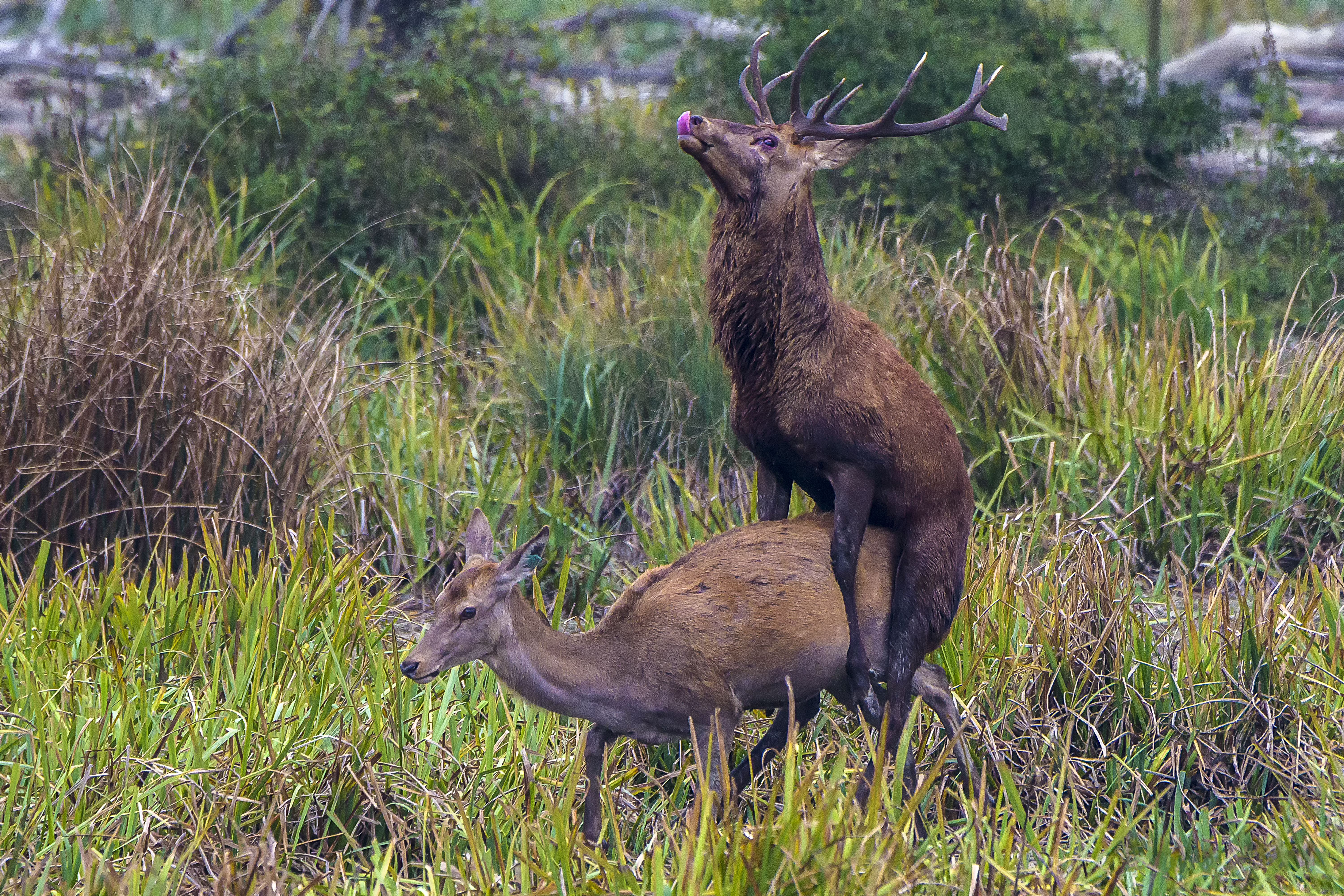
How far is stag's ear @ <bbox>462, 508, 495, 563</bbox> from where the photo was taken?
13.7 ft

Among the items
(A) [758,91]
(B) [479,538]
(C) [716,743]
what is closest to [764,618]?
(C) [716,743]

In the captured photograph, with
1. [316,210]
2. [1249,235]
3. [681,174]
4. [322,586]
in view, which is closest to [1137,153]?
[1249,235]

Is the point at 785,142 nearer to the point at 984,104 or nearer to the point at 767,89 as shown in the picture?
the point at 767,89

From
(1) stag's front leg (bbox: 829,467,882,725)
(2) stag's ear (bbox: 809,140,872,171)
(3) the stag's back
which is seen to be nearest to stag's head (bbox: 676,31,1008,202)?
(2) stag's ear (bbox: 809,140,872,171)

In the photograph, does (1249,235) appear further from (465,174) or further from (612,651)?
(612,651)

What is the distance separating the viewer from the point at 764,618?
3.92 meters

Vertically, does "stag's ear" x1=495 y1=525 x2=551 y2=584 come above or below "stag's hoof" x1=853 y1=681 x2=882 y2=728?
above

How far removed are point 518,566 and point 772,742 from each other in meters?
0.93

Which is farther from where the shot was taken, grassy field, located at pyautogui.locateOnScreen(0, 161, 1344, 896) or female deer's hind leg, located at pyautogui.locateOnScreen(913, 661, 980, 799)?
female deer's hind leg, located at pyautogui.locateOnScreen(913, 661, 980, 799)

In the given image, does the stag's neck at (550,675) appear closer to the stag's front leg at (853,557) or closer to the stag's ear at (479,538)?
the stag's ear at (479,538)

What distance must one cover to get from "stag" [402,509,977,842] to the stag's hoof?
0.28 feet

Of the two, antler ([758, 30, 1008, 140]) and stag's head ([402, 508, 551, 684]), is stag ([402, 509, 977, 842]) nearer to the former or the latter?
stag's head ([402, 508, 551, 684])

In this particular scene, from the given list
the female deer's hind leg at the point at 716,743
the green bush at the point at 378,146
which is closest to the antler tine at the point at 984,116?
the female deer's hind leg at the point at 716,743

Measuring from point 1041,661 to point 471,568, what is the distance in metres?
2.07
